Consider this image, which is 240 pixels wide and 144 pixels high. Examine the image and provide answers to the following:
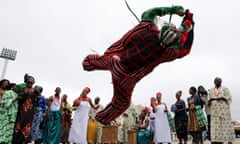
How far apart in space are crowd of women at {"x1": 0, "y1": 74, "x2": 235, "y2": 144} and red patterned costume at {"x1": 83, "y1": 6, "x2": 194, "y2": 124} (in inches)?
110

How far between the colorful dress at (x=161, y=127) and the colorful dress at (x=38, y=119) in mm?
2681

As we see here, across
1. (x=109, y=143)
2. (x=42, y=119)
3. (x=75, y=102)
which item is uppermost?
(x=75, y=102)

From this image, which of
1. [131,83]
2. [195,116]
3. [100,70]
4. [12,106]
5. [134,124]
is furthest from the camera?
[134,124]

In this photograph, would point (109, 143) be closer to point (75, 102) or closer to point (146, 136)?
point (146, 136)

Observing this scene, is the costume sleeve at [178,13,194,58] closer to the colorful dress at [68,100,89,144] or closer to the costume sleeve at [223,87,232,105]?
the costume sleeve at [223,87,232,105]

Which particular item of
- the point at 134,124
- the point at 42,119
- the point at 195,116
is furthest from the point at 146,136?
the point at 42,119

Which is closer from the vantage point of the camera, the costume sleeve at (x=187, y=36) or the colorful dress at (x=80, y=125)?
the costume sleeve at (x=187, y=36)

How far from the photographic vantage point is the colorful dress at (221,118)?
16.8ft

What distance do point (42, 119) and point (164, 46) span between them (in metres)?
4.84

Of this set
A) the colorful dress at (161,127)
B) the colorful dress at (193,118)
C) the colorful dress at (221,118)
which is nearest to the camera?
the colorful dress at (221,118)

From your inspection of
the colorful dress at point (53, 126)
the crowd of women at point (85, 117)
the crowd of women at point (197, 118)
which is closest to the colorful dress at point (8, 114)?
the crowd of women at point (85, 117)

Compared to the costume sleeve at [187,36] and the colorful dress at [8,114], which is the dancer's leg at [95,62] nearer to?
the costume sleeve at [187,36]

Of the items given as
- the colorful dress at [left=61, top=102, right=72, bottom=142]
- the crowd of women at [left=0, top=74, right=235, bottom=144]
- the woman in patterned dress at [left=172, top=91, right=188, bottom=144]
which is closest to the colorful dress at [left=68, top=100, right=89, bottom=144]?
the crowd of women at [left=0, top=74, right=235, bottom=144]

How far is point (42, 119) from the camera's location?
628 cm
